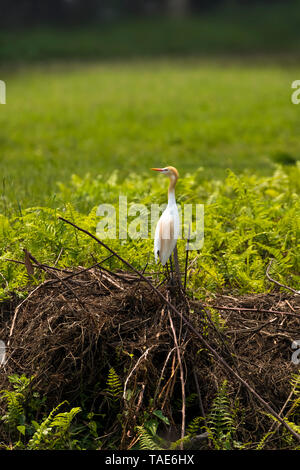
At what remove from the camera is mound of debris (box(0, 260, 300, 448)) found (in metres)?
4.04

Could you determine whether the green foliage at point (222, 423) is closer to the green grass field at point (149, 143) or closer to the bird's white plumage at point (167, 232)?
the bird's white plumage at point (167, 232)

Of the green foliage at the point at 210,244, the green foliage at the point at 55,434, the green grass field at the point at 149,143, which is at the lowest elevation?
the green foliage at the point at 55,434

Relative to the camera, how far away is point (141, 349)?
4.09 meters

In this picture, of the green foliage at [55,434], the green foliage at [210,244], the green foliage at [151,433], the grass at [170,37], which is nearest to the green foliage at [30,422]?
the green foliage at [55,434]

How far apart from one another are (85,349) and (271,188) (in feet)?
15.8

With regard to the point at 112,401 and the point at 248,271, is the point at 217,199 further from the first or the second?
the point at 112,401

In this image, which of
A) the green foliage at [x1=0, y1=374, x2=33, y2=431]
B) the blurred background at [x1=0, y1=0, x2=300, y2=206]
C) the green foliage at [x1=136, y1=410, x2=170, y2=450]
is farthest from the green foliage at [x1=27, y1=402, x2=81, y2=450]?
the blurred background at [x1=0, y1=0, x2=300, y2=206]

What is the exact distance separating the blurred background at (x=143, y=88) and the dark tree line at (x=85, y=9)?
0.09m

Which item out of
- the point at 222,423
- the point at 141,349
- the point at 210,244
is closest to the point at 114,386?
the point at 141,349

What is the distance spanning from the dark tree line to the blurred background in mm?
92

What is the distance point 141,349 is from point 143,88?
21465mm

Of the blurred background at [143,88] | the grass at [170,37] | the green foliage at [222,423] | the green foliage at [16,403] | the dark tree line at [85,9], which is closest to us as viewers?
the green foliage at [222,423]

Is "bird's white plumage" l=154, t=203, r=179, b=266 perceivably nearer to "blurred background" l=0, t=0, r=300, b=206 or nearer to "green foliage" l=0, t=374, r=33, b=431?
"green foliage" l=0, t=374, r=33, b=431

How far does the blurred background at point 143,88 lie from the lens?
40.1 ft
